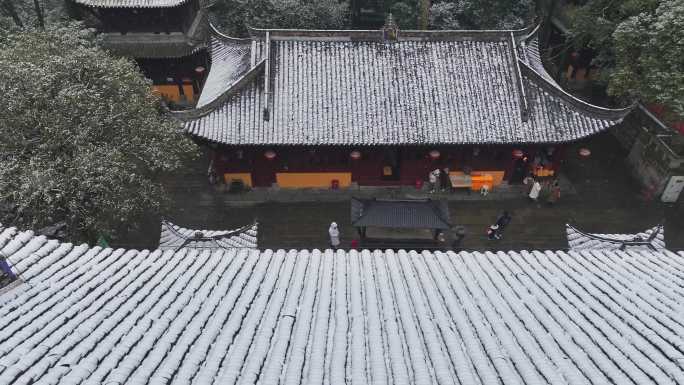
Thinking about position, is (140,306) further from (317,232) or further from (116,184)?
(317,232)

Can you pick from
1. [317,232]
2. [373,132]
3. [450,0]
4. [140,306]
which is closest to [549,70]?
[450,0]

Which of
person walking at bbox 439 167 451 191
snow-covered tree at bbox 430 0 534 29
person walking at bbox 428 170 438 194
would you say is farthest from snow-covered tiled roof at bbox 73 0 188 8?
person walking at bbox 439 167 451 191

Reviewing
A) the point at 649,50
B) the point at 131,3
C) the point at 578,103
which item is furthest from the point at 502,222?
the point at 131,3

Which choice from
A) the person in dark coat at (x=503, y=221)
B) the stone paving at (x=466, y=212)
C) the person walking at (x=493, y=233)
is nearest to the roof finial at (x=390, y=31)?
the stone paving at (x=466, y=212)

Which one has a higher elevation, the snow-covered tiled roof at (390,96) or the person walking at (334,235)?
the snow-covered tiled roof at (390,96)

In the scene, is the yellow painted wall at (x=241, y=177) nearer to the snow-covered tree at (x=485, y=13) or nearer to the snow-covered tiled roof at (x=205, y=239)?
the snow-covered tiled roof at (x=205, y=239)

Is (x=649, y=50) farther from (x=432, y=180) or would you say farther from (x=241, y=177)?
(x=241, y=177)

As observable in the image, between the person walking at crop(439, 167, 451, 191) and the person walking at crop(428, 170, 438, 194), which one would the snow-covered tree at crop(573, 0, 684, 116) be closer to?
the person walking at crop(439, 167, 451, 191)
